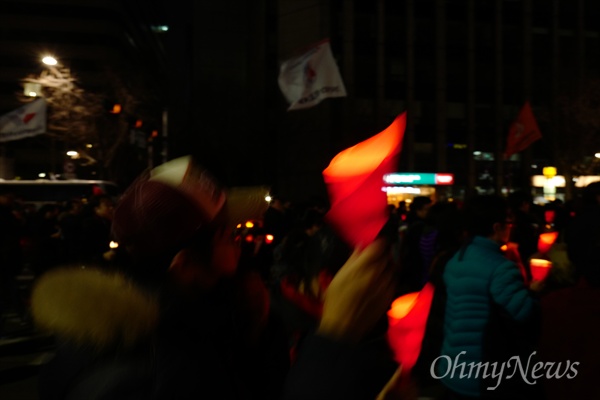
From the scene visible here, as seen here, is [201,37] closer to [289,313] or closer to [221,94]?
[221,94]

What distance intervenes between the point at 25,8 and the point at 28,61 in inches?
247

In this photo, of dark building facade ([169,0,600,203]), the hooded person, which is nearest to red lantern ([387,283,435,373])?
the hooded person

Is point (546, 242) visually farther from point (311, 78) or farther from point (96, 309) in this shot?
point (311, 78)

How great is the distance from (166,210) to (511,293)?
2513 millimetres

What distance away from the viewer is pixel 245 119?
166 feet

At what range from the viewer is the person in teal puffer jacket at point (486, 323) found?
11.2 ft

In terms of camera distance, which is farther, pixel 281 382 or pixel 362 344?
pixel 281 382

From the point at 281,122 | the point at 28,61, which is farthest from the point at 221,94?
the point at 28,61

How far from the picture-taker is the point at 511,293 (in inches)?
134

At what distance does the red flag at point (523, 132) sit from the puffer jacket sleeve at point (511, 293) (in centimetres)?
1202

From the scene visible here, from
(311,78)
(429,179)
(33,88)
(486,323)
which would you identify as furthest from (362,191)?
(429,179)

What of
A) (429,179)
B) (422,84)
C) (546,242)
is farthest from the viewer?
(422,84)

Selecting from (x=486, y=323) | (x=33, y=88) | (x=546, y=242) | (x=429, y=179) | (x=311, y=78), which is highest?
(x=33, y=88)

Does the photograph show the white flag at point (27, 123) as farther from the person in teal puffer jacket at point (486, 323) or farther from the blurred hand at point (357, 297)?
the blurred hand at point (357, 297)
